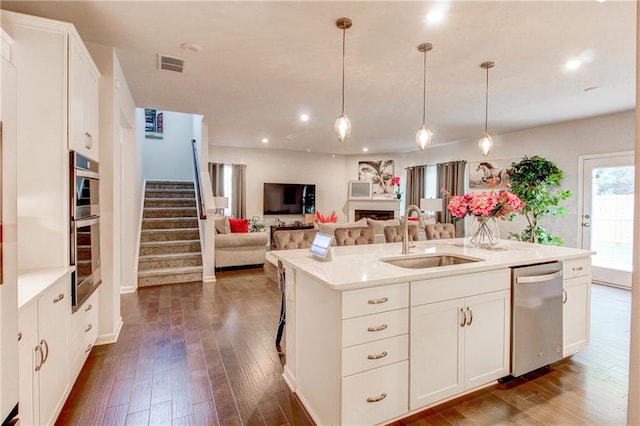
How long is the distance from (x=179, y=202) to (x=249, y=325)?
13.7ft

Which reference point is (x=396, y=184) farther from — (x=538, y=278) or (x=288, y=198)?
(x=538, y=278)

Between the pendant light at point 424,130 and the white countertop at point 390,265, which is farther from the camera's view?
the pendant light at point 424,130

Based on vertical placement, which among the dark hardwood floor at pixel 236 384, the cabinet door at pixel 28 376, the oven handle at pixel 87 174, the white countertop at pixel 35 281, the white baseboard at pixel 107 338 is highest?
the oven handle at pixel 87 174

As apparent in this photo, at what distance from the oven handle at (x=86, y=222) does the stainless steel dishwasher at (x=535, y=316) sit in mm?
3047

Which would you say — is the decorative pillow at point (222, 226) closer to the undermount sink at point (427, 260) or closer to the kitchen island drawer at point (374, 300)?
the undermount sink at point (427, 260)


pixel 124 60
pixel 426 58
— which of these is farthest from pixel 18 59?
pixel 426 58

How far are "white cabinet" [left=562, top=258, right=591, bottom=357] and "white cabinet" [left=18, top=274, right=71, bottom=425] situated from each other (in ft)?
11.4

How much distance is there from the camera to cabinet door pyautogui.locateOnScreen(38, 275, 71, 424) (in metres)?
1.68

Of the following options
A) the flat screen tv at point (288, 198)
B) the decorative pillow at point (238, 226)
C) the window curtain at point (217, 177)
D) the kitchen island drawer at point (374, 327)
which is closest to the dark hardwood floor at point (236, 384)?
the kitchen island drawer at point (374, 327)

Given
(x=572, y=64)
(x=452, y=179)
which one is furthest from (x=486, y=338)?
(x=452, y=179)

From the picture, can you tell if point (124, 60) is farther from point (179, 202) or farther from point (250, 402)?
point (179, 202)

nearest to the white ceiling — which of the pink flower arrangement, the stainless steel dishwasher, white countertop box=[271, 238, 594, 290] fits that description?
the pink flower arrangement

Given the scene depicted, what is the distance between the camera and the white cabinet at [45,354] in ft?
4.91

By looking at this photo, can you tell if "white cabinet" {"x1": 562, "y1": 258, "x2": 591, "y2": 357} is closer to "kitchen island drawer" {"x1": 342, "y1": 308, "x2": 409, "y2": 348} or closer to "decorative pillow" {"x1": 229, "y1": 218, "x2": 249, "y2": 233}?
"kitchen island drawer" {"x1": 342, "y1": 308, "x2": 409, "y2": 348}
